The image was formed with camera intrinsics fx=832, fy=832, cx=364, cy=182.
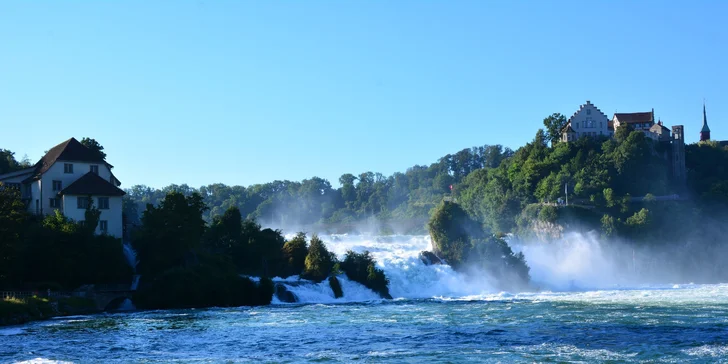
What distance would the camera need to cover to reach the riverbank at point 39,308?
1929 inches

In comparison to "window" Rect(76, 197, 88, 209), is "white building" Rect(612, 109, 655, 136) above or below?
above

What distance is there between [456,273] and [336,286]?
15.0 m

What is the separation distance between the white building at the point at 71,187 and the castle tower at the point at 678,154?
78203mm

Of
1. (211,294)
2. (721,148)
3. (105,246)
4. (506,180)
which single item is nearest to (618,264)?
(506,180)

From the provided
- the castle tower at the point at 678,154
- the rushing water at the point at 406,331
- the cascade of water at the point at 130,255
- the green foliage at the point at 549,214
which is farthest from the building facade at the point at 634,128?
the cascade of water at the point at 130,255

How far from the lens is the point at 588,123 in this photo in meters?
121

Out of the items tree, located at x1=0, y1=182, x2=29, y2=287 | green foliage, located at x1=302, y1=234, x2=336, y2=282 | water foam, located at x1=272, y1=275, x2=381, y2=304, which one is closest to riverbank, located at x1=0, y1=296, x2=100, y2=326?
tree, located at x1=0, y1=182, x2=29, y2=287

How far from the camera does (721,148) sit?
12675cm

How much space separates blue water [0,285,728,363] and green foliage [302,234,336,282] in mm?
10789

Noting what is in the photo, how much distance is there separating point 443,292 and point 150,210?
89.2 feet

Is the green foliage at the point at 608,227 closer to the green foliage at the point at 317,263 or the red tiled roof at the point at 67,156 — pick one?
the green foliage at the point at 317,263

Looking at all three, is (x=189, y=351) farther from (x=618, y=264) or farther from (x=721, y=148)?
(x=721, y=148)

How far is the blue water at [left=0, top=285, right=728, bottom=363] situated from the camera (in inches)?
1426

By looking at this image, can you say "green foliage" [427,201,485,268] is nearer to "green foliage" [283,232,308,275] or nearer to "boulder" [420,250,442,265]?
"boulder" [420,250,442,265]
